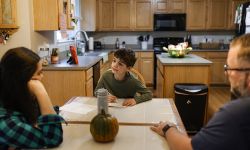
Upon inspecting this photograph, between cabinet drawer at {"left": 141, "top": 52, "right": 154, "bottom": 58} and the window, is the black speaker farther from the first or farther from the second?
Result: cabinet drawer at {"left": 141, "top": 52, "right": 154, "bottom": 58}

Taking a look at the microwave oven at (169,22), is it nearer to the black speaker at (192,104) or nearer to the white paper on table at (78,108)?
the black speaker at (192,104)

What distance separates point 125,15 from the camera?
21.1 feet

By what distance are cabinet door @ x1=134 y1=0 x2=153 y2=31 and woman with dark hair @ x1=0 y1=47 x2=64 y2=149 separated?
530 centimetres

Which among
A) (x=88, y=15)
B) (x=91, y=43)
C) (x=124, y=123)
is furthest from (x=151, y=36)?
(x=124, y=123)

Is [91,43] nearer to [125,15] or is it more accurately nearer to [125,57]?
[125,15]

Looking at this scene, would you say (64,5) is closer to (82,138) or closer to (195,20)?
(82,138)

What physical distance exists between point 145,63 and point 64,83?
122 inches

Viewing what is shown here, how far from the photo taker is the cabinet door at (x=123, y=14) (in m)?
6.41

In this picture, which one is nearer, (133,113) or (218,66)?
(133,113)

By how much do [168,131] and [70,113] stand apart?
71cm

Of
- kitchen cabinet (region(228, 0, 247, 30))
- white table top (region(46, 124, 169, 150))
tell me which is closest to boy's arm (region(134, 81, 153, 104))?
white table top (region(46, 124, 169, 150))

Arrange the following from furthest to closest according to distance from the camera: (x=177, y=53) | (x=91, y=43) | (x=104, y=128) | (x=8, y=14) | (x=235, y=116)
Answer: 1. (x=91, y=43)
2. (x=177, y=53)
3. (x=8, y=14)
4. (x=104, y=128)
5. (x=235, y=116)

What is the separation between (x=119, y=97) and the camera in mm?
2416

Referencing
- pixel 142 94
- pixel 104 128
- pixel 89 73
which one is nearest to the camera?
pixel 104 128
